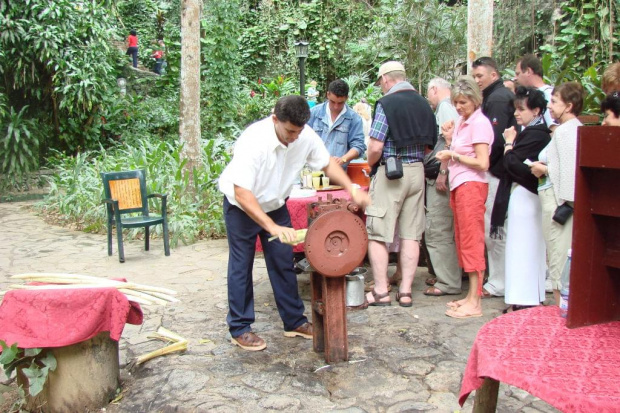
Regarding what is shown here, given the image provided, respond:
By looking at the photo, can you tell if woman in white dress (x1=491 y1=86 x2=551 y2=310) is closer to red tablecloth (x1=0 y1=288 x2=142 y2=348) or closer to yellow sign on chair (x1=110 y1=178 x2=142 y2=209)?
red tablecloth (x1=0 y1=288 x2=142 y2=348)

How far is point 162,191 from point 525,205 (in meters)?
5.67

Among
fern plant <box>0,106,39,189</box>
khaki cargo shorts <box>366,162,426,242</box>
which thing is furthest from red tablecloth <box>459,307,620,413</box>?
fern plant <box>0,106,39,189</box>

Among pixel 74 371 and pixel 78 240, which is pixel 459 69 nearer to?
pixel 78 240

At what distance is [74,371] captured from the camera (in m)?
3.62

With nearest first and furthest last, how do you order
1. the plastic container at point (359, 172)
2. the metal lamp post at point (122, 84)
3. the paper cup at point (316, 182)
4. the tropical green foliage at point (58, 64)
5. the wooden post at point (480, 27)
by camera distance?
1. the paper cup at point (316, 182)
2. the plastic container at point (359, 172)
3. the wooden post at point (480, 27)
4. the tropical green foliage at point (58, 64)
5. the metal lamp post at point (122, 84)

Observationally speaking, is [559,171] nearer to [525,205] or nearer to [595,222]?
[525,205]

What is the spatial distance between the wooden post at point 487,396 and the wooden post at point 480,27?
253 inches

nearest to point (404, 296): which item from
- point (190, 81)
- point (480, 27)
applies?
point (480, 27)

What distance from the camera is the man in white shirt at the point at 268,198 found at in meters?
4.02

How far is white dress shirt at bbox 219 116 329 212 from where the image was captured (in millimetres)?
4066

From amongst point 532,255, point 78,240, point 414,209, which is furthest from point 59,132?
point 532,255

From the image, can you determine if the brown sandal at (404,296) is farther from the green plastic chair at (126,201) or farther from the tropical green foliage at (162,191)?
the tropical green foliage at (162,191)

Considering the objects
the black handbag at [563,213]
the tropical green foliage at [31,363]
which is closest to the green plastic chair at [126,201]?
the tropical green foliage at [31,363]

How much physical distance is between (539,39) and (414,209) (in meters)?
10.5
